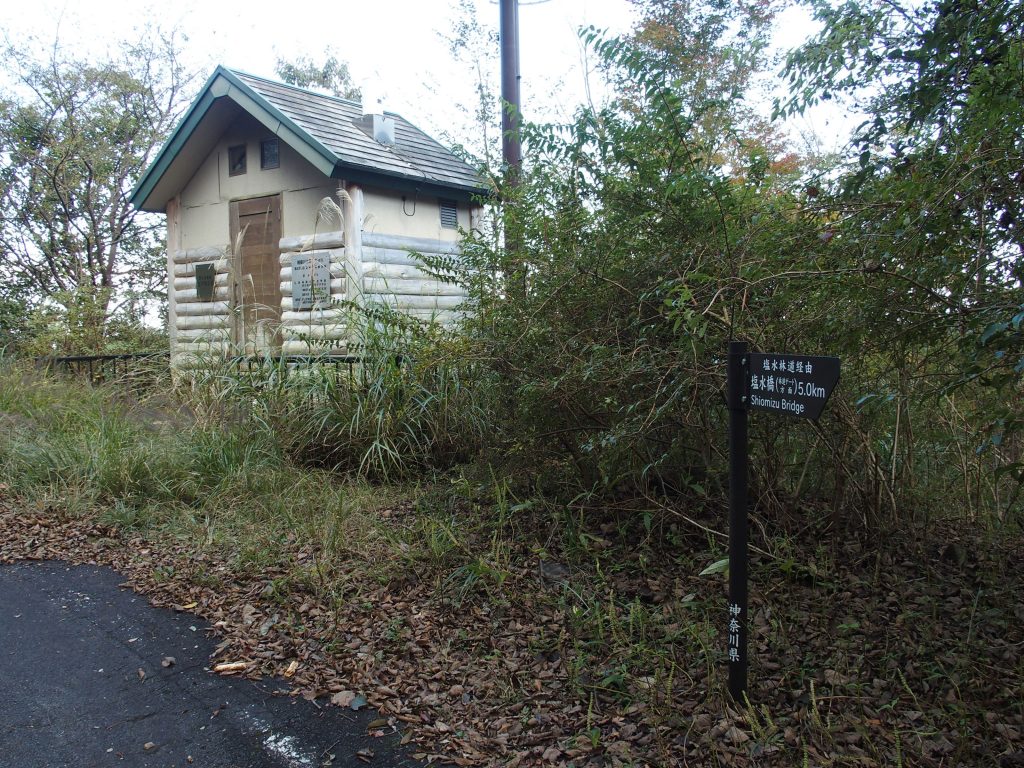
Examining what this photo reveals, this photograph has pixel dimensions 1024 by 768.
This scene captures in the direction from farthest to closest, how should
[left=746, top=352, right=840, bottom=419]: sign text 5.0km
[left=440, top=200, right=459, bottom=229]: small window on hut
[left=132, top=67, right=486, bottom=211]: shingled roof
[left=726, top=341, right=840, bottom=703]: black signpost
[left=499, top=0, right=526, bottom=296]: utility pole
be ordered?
1. [left=440, top=200, right=459, bottom=229]: small window on hut
2. [left=132, top=67, right=486, bottom=211]: shingled roof
3. [left=499, top=0, right=526, bottom=296]: utility pole
4. [left=726, top=341, right=840, bottom=703]: black signpost
5. [left=746, top=352, right=840, bottom=419]: sign text 5.0km

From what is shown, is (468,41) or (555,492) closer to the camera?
(555,492)

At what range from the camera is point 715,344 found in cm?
379

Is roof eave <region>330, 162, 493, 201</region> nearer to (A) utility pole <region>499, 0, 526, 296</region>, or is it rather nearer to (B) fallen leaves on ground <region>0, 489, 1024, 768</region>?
(A) utility pole <region>499, 0, 526, 296</region>

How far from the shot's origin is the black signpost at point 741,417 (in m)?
2.76

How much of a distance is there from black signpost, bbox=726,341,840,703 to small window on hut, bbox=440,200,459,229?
879 cm

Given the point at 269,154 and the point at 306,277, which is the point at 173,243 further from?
the point at 306,277

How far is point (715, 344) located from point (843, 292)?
2.06ft

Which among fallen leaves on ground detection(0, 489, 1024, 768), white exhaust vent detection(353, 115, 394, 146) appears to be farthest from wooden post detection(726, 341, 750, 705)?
white exhaust vent detection(353, 115, 394, 146)

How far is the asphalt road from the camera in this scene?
3008 mm

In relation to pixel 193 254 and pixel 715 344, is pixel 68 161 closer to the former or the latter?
pixel 193 254

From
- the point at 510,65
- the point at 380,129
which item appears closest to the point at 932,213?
the point at 510,65

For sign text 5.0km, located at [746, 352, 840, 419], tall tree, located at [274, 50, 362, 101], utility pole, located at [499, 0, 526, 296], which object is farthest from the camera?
tall tree, located at [274, 50, 362, 101]

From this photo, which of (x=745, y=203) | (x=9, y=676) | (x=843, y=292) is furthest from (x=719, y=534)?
(x=9, y=676)

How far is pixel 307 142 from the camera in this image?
9.70 m
